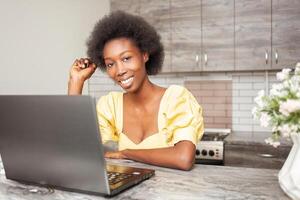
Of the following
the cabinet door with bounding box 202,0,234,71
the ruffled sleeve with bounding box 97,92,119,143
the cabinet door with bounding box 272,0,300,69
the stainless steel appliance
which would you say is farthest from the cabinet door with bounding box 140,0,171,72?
the ruffled sleeve with bounding box 97,92,119,143

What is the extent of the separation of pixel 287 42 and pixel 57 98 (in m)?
2.23

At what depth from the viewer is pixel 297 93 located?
668 mm

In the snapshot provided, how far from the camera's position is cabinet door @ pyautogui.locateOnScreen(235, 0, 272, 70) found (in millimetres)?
2561

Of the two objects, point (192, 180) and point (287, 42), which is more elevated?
point (287, 42)

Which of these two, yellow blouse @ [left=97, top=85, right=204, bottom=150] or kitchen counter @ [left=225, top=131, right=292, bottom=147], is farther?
kitchen counter @ [left=225, top=131, right=292, bottom=147]

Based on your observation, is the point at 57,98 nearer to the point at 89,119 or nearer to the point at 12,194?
the point at 89,119

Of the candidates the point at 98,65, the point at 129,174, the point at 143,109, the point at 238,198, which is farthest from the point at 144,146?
the point at 238,198

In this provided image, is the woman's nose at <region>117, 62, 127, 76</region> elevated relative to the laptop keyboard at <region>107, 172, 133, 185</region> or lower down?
elevated

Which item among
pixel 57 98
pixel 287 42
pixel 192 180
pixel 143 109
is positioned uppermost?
pixel 287 42

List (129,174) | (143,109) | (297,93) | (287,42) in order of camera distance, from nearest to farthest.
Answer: (297,93), (129,174), (143,109), (287,42)

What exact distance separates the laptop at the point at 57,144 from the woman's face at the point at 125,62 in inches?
22.1

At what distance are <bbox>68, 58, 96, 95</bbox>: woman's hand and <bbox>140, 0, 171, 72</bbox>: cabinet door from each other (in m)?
1.23

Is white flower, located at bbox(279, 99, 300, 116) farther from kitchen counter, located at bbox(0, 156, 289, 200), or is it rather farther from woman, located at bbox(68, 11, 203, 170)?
woman, located at bbox(68, 11, 203, 170)

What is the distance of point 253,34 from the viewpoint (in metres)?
2.59
